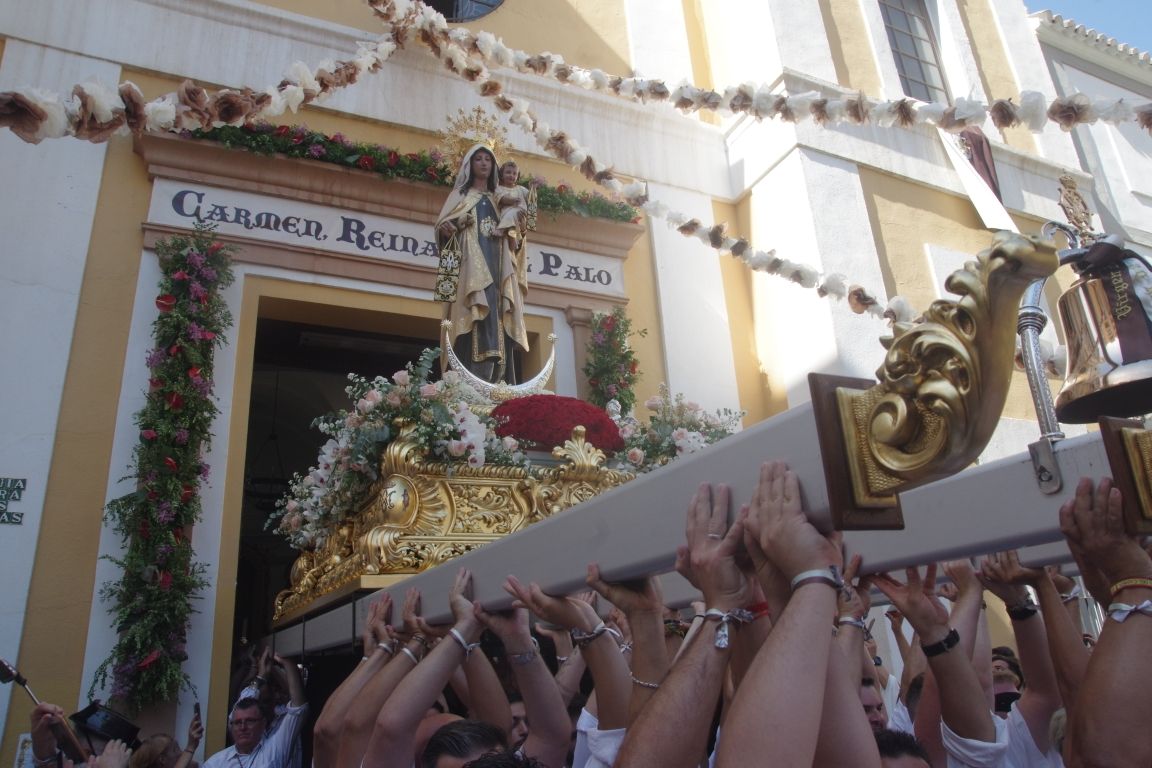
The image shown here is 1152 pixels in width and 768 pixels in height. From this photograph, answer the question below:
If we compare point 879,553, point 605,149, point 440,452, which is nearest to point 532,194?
point 440,452

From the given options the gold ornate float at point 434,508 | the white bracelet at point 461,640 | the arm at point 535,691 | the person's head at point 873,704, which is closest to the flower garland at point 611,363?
the gold ornate float at point 434,508

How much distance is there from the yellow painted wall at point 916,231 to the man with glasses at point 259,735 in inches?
254

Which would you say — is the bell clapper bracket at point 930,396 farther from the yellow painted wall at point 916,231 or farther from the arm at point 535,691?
the yellow painted wall at point 916,231

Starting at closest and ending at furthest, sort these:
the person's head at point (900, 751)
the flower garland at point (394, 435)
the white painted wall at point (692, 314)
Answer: the person's head at point (900, 751) → the flower garland at point (394, 435) → the white painted wall at point (692, 314)

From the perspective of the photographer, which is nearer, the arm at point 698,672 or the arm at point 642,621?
the arm at point 698,672

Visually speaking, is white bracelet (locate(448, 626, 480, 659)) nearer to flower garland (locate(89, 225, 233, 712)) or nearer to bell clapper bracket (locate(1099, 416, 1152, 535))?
bell clapper bracket (locate(1099, 416, 1152, 535))

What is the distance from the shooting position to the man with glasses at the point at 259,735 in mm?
3811

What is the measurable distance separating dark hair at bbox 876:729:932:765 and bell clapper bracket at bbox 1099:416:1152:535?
97 cm

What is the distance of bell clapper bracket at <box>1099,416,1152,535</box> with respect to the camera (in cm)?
132

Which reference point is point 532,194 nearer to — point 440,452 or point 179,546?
point 440,452

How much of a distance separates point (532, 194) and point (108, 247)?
9.69 feet

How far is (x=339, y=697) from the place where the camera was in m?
2.52

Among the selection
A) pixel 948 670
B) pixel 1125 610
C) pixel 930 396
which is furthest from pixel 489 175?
pixel 930 396

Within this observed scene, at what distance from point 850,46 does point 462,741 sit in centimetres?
935
